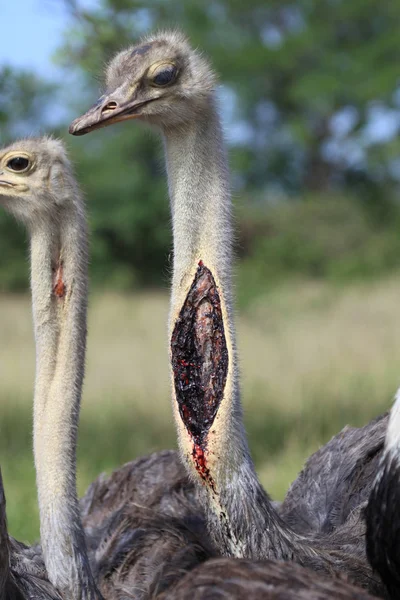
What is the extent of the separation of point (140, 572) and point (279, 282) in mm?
18572

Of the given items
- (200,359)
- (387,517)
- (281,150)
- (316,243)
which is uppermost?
(281,150)

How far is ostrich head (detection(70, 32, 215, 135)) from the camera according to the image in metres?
3.66

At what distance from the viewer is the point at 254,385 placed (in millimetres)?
9922

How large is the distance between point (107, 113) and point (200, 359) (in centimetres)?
83

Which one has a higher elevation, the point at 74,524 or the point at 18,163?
the point at 18,163

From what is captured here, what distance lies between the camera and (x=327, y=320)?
14758mm

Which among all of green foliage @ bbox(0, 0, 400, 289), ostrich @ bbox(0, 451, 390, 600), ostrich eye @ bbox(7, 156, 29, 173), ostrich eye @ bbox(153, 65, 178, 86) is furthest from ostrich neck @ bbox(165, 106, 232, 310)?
green foliage @ bbox(0, 0, 400, 289)

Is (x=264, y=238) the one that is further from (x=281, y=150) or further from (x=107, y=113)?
(x=107, y=113)

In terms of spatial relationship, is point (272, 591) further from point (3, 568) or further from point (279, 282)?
point (279, 282)

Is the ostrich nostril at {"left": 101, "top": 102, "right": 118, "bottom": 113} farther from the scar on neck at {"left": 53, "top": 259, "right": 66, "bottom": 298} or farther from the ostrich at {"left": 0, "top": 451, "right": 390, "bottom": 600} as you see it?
the ostrich at {"left": 0, "top": 451, "right": 390, "bottom": 600}

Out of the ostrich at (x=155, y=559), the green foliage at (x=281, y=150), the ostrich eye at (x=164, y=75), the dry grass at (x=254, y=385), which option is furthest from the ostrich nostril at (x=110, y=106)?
the green foliage at (x=281, y=150)

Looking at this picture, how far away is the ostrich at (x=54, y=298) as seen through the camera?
12.6 feet

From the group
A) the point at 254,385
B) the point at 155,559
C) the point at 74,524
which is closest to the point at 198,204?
the point at 74,524

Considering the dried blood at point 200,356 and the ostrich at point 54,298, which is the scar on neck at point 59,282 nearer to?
the ostrich at point 54,298
